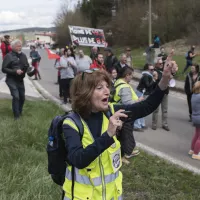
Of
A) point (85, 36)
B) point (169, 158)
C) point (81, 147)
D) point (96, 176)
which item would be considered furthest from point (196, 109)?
point (85, 36)

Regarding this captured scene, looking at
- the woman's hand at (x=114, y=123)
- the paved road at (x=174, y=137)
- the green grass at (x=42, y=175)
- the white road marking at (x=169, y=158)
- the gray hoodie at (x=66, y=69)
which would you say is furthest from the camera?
the gray hoodie at (x=66, y=69)

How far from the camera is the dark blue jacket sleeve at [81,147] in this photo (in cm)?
180

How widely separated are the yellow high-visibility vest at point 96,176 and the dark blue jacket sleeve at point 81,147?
6 cm

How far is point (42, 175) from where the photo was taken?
12.6ft

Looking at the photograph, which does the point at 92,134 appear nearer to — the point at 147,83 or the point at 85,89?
the point at 85,89

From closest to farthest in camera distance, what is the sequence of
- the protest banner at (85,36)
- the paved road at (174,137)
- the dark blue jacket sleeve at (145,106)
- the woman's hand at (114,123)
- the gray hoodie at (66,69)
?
the woman's hand at (114,123) < the dark blue jacket sleeve at (145,106) < the paved road at (174,137) < the gray hoodie at (66,69) < the protest banner at (85,36)

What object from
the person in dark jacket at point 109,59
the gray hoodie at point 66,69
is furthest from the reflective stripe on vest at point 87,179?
the person in dark jacket at point 109,59

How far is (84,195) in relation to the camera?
6.76 feet

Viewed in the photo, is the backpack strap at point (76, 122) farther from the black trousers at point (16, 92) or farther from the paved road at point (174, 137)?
the black trousers at point (16, 92)

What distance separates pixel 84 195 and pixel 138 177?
2463mm

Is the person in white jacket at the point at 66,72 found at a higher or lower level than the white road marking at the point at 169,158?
higher

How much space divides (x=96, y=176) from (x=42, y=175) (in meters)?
1.95

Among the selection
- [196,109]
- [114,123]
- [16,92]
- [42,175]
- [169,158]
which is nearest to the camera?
[114,123]

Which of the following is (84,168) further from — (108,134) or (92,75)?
(92,75)
